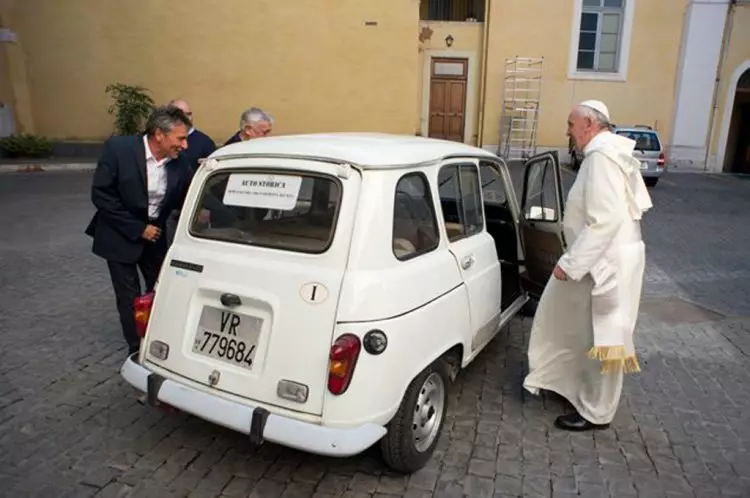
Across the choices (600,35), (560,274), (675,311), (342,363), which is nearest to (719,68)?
(600,35)

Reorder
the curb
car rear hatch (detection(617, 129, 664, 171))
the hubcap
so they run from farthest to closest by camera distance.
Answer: car rear hatch (detection(617, 129, 664, 171)), the curb, the hubcap

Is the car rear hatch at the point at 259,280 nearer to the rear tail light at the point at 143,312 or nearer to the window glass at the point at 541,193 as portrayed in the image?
the rear tail light at the point at 143,312

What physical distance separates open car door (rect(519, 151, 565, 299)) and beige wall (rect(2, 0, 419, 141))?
499 inches

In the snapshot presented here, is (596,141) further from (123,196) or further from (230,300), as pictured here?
(123,196)

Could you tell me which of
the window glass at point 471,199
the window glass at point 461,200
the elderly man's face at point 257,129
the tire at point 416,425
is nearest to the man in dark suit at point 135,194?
the elderly man's face at point 257,129

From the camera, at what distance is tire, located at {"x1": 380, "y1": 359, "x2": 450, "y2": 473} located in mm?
2748

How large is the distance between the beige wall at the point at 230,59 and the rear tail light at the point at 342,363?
14964 mm

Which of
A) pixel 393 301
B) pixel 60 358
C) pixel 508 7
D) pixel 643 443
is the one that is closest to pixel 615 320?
pixel 643 443

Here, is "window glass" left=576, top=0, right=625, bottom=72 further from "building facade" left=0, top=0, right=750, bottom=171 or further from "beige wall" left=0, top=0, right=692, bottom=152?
"beige wall" left=0, top=0, right=692, bottom=152

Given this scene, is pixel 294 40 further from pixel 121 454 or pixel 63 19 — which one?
pixel 121 454

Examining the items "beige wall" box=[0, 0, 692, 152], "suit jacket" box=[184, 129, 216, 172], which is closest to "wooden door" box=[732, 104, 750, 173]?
"beige wall" box=[0, 0, 692, 152]

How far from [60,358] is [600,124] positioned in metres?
4.24

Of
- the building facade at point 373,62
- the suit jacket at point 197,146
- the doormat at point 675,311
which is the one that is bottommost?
the doormat at point 675,311

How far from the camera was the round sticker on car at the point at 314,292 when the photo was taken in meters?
2.50
